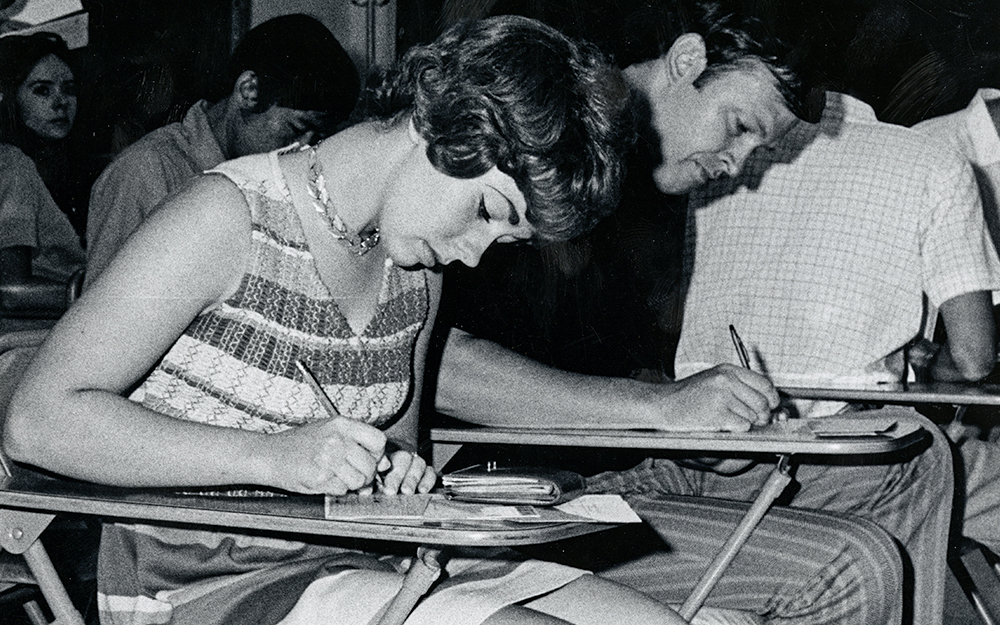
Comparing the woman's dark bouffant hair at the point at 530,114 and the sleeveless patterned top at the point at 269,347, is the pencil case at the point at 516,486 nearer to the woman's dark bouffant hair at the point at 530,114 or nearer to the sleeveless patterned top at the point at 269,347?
the sleeveless patterned top at the point at 269,347

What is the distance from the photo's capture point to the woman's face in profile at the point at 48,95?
91.0 inches

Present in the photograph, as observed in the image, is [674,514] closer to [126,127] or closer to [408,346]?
[408,346]

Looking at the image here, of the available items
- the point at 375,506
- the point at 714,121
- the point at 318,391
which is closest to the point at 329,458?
the point at 375,506

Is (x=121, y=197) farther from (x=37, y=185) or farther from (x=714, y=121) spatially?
(x=714, y=121)

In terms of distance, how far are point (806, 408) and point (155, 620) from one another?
4.95 feet

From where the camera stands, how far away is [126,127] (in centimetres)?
256

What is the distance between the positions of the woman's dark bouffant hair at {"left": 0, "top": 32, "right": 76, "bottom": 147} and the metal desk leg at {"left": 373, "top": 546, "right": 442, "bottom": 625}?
1576 millimetres

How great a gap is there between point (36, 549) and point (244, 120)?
1.68 metres

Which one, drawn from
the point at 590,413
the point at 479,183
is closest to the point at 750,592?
the point at 590,413

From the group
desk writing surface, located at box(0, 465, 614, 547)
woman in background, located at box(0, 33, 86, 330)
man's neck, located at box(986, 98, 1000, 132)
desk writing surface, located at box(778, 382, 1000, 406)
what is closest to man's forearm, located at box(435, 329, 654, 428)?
desk writing surface, located at box(778, 382, 1000, 406)

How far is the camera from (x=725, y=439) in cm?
134

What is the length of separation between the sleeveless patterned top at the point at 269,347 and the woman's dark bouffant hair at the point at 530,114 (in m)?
0.22

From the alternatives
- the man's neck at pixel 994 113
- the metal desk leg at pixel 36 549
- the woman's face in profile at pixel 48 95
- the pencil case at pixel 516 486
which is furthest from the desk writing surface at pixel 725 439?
the man's neck at pixel 994 113

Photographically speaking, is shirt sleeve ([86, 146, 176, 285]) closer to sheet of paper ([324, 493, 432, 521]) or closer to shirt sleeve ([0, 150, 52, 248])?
shirt sleeve ([0, 150, 52, 248])
